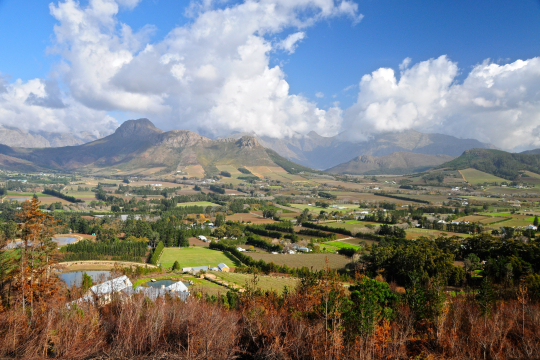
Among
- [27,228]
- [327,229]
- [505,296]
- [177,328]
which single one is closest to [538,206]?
[327,229]

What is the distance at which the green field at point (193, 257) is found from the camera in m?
51.6

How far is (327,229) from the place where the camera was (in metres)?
71.6

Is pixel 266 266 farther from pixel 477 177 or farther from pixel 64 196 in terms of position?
pixel 477 177

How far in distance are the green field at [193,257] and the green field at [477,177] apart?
467 feet

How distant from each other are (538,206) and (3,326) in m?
119

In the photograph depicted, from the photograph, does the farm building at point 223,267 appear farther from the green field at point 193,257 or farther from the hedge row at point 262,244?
the hedge row at point 262,244

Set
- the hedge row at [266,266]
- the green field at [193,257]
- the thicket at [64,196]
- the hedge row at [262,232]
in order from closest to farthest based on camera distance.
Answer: the hedge row at [266,266]
the green field at [193,257]
the hedge row at [262,232]
the thicket at [64,196]

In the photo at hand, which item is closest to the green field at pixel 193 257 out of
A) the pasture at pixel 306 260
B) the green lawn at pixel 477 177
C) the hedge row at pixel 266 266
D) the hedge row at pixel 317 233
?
the hedge row at pixel 266 266

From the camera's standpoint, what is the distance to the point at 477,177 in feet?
534

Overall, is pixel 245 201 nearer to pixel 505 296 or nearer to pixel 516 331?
pixel 505 296

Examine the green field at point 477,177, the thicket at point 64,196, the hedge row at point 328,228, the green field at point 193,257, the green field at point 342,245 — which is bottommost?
the green field at point 193,257

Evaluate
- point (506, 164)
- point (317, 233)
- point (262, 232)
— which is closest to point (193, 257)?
point (262, 232)

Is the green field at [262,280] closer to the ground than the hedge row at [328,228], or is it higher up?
closer to the ground

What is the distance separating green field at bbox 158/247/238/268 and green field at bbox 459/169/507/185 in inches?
5600
